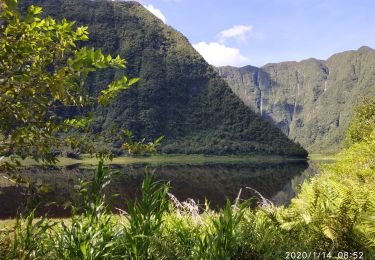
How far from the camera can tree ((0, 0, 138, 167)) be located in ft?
13.8

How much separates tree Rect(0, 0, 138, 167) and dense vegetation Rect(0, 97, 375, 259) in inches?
33.6

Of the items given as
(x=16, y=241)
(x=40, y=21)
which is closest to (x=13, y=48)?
(x=40, y=21)

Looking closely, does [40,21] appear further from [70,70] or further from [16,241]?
[16,241]

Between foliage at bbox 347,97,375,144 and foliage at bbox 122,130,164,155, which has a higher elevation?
foliage at bbox 347,97,375,144

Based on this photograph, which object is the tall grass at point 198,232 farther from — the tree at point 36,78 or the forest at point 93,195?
the tree at point 36,78

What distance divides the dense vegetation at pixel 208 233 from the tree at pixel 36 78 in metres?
0.85

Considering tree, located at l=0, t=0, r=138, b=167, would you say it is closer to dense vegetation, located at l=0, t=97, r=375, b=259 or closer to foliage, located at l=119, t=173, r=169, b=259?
dense vegetation, located at l=0, t=97, r=375, b=259

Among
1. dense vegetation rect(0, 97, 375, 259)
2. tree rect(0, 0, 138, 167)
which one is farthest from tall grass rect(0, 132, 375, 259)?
tree rect(0, 0, 138, 167)

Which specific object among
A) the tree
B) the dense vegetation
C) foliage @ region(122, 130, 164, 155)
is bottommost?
the dense vegetation

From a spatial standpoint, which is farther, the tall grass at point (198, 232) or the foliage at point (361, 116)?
the foliage at point (361, 116)

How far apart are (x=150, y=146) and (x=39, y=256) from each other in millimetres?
2247

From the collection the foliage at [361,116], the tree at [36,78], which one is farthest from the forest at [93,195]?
the foliage at [361,116]

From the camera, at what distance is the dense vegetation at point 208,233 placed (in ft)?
17.5

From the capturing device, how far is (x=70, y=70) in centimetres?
420
